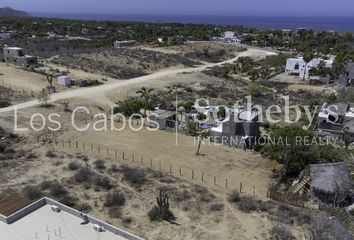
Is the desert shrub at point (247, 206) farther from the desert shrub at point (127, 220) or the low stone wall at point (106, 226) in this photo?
the low stone wall at point (106, 226)

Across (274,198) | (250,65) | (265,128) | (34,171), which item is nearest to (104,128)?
(34,171)

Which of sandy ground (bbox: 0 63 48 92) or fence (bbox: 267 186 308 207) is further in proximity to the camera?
sandy ground (bbox: 0 63 48 92)

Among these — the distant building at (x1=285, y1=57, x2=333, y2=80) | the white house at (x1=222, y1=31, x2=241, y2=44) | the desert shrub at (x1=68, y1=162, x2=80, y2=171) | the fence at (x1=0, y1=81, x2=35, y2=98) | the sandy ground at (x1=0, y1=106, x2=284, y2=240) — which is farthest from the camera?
the white house at (x1=222, y1=31, x2=241, y2=44)

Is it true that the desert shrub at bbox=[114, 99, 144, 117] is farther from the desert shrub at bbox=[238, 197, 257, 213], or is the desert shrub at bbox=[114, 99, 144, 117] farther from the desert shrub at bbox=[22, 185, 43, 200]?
the desert shrub at bbox=[238, 197, 257, 213]

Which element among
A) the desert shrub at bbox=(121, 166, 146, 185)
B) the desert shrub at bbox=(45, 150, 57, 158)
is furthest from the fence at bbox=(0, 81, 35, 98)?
the desert shrub at bbox=(121, 166, 146, 185)

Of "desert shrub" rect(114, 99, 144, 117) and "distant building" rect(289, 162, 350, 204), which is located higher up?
"distant building" rect(289, 162, 350, 204)

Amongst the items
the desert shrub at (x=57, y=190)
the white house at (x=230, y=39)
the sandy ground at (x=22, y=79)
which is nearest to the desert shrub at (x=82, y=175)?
the desert shrub at (x=57, y=190)

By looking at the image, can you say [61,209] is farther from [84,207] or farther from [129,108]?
[129,108]
